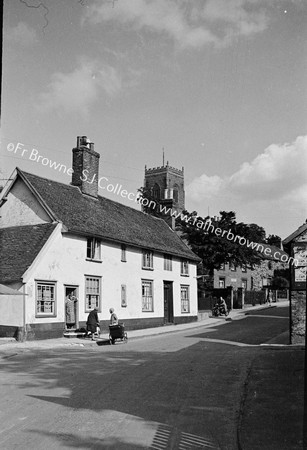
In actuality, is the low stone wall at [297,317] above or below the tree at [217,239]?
below

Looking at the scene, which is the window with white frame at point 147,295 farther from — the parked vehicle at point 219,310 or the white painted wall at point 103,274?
the parked vehicle at point 219,310

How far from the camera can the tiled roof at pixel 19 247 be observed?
20.3 m

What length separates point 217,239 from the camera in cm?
4322

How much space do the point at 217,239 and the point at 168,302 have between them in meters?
13.1

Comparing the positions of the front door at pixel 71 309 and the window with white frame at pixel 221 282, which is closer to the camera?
the front door at pixel 71 309

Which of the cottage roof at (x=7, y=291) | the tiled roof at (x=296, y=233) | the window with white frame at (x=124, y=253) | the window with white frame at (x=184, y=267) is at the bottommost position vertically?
the cottage roof at (x=7, y=291)

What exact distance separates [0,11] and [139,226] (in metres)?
27.7

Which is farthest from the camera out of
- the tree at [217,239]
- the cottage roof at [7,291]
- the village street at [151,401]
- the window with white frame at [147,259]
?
the tree at [217,239]

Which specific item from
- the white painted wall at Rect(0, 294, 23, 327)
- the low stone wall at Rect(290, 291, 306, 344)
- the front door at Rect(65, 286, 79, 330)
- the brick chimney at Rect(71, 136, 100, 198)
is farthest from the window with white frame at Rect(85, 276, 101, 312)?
the low stone wall at Rect(290, 291, 306, 344)

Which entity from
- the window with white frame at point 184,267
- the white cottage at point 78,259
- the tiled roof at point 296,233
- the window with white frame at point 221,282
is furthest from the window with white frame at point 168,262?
the window with white frame at point 221,282

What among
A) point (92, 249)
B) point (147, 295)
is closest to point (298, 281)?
point (92, 249)

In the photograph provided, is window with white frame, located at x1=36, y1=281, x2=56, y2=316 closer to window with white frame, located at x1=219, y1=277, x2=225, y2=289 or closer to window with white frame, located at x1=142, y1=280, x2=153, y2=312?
window with white frame, located at x1=142, y1=280, x2=153, y2=312

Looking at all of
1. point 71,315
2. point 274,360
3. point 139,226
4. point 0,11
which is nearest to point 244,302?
point 139,226

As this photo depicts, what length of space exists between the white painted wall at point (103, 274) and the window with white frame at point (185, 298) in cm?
67
